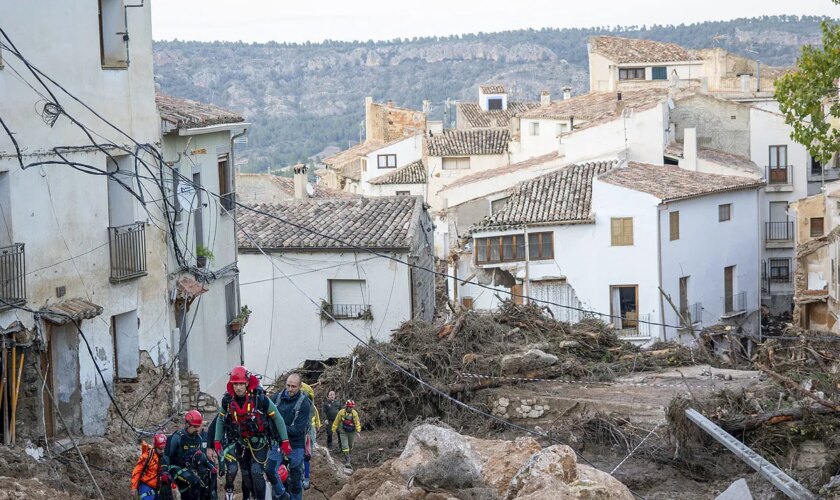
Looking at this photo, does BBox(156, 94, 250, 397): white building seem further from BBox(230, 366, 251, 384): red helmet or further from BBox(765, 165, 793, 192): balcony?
BBox(765, 165, 793, 192): balcony

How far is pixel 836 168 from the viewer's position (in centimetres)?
5378

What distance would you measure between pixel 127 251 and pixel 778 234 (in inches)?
1410

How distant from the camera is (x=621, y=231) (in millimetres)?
41406

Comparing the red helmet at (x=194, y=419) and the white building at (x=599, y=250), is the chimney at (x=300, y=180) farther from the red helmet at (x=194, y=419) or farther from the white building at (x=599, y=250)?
the red helmet at (x=194, y=419)

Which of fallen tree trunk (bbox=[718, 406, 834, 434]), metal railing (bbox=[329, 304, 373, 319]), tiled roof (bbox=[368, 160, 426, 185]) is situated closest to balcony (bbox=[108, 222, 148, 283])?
fallen tree trunk (bbox=[718, 406, 834, 434])

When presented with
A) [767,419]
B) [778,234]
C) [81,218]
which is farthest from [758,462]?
[778,234]

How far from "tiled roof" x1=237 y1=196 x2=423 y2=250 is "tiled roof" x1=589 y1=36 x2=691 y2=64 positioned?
32.9 metres

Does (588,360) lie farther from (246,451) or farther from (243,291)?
(246,451)

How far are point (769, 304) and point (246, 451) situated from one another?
134ft

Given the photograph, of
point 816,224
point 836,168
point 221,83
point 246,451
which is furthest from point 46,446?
point 221,83

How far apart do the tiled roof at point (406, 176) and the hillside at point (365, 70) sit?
4788 centimetres

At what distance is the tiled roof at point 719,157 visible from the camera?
49.6 m

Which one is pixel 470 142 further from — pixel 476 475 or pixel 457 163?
pixel 476 475

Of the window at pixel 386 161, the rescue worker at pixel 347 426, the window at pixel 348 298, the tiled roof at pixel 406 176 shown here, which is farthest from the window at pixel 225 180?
the window at pixel 386 161
